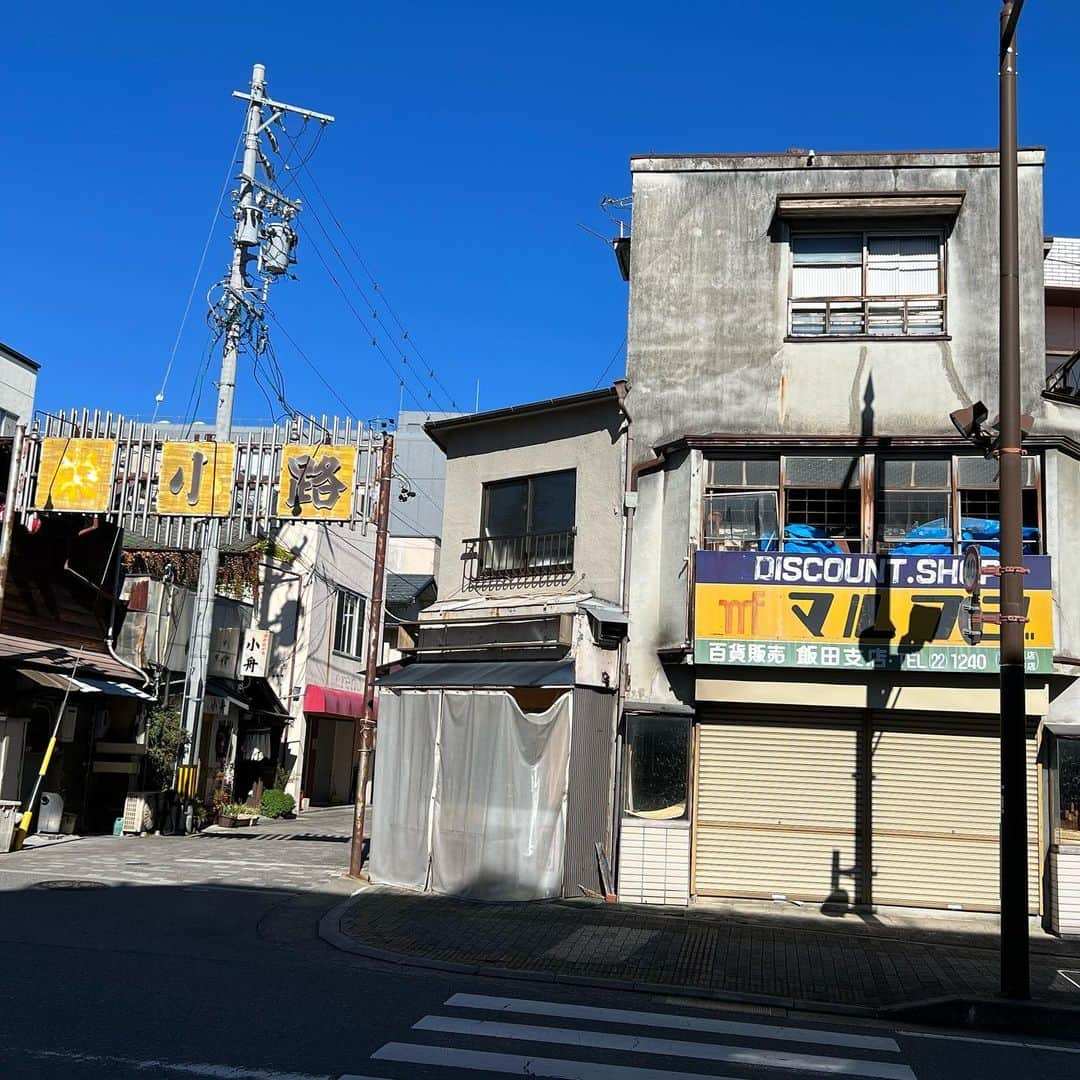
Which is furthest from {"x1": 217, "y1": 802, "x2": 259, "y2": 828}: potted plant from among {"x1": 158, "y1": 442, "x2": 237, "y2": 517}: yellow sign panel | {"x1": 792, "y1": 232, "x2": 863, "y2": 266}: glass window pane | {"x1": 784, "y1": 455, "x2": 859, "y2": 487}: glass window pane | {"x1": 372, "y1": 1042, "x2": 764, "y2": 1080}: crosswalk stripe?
{"x1": 372, "y1": 1042, "x2": 764, "y2": 1080}: crosswalk stripe

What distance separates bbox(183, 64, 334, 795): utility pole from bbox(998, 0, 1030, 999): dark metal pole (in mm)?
17730

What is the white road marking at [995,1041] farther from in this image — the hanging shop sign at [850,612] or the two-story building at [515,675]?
the two-story building at [515,675]

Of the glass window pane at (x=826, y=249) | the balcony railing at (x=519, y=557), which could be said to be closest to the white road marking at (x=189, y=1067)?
the balcony railing at (x=519, y=557)

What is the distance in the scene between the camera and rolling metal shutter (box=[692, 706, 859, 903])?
15.5 metres

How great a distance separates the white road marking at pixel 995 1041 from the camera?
9109 mm

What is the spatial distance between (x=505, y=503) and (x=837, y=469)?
5550 mm

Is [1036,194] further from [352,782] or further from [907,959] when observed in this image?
[352,782]

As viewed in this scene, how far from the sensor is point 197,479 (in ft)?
71.8

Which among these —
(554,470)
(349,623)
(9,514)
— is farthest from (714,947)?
(349,623)

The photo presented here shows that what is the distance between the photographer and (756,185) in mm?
17297

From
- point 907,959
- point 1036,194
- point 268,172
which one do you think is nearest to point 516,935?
point 907,959

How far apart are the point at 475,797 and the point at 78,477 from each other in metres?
11.0

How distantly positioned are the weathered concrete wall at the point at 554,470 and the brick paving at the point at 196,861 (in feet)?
16.9

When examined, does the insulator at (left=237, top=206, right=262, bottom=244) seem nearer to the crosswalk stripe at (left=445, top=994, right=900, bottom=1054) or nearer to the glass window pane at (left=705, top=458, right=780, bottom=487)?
the glass window pane at (left=705, top=458, right=780, bottom=487)
